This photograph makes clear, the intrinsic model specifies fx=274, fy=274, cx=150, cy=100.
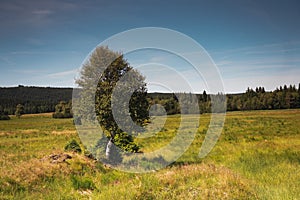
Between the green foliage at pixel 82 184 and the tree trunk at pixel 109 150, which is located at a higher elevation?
the tree trunk at pixel 109 150

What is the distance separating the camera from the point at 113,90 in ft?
43.9

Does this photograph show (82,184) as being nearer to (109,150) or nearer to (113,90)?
(109,150)

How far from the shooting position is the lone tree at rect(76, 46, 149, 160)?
13.5 meters

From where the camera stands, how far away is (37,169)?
33.7 feet

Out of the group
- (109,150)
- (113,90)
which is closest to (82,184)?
(109,150)

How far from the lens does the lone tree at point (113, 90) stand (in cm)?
1349

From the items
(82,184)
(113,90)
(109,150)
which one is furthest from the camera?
(109,150)

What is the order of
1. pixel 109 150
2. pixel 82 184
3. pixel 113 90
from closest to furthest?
pixel 82 184
pixel 113 90
pixel 109 150

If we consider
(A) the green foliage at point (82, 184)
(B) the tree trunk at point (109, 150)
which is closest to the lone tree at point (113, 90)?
(B) the tree trunk at point (109, 150)

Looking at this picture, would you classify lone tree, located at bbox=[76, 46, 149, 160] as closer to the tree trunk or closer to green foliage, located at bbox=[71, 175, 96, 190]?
the tree trunk

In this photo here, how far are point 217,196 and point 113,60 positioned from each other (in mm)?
8999

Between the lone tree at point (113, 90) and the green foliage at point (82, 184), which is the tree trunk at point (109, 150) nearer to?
the lone tree at point (113, 90)

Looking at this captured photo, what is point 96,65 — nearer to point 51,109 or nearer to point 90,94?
point 90,94

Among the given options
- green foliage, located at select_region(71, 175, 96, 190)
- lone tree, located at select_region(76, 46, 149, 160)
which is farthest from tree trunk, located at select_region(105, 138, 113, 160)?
green foliage, located at select_region(71, 175, 96, 190)
